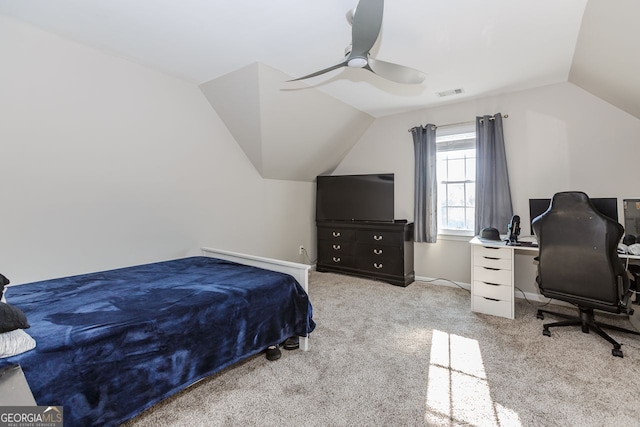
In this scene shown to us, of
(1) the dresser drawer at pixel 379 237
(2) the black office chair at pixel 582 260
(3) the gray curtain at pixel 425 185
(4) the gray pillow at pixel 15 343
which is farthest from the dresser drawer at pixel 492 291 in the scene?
(4) the gray pillow at pixel 15 343

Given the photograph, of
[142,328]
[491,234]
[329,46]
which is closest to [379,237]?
[491,234]

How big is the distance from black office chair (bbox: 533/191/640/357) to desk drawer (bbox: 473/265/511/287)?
1.27 ft

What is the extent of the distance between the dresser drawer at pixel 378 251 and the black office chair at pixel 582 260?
5.75 feet

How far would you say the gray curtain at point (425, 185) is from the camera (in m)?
4.05

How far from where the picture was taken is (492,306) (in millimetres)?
3053

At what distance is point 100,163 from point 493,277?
3.92 meters

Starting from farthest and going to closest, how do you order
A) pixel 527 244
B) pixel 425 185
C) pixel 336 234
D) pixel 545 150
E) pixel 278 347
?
1. pixel 336 234
2. pixel 425 185
3. pixel 545 150
4. pixel 527 244
5. pixel 278 347

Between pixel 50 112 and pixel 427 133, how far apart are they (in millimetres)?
4011

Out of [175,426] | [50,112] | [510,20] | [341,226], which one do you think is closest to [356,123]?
[341,226]

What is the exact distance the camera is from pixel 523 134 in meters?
3.54

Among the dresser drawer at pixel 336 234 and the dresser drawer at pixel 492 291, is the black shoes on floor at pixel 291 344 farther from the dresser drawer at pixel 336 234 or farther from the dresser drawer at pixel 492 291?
the dresser drawer at pixel 336 234

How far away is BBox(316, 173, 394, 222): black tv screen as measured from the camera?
14.0 ft

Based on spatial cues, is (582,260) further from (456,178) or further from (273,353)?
(273,353)

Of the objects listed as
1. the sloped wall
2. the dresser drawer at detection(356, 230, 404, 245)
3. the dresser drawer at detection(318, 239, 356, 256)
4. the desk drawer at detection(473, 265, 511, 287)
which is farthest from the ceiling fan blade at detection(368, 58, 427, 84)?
the dresser drawer at detection(318, 239, 356, 256)
